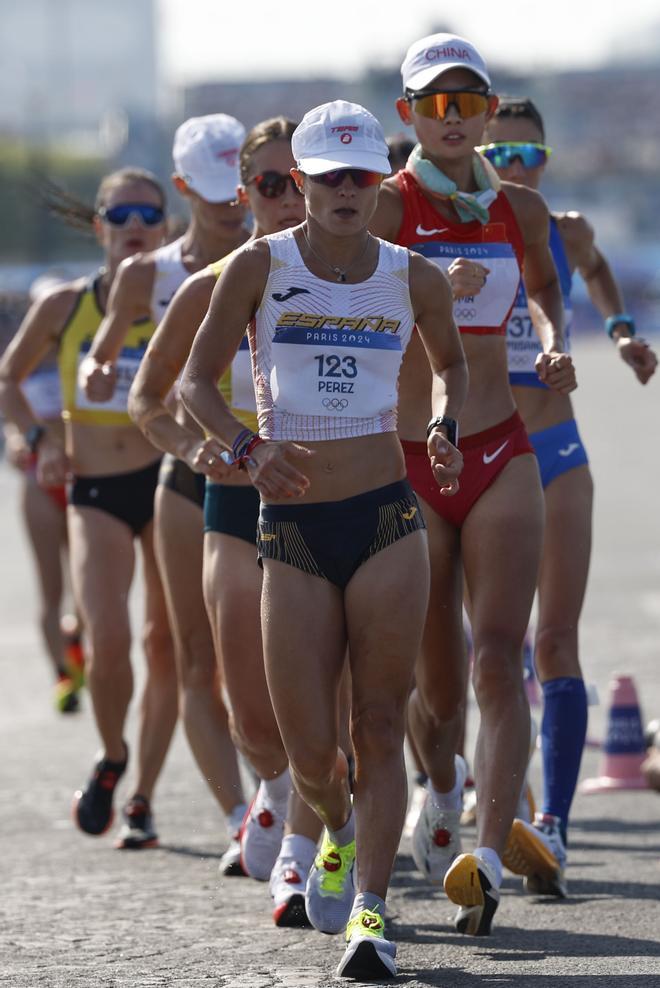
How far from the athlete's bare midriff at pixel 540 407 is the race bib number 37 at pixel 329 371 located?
1.87m

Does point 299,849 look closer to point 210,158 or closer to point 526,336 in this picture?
point 526,336

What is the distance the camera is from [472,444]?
6395mm

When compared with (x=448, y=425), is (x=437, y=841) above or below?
below

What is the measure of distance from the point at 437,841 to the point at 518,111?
2735 millimetres

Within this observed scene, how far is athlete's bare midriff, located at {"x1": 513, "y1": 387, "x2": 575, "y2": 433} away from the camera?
24.3ft

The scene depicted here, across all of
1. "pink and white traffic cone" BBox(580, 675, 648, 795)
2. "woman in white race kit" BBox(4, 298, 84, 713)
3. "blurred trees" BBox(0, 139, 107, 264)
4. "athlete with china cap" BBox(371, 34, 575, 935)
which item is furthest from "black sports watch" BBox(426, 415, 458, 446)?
"blurred trees" BBox(0, 139, 107, 264)

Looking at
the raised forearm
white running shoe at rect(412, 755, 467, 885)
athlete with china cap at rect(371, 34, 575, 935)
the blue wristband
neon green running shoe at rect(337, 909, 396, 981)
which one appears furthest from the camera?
the blue wristband

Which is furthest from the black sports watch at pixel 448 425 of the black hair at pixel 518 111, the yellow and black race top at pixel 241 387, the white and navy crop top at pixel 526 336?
the black hair at pixel 518 111

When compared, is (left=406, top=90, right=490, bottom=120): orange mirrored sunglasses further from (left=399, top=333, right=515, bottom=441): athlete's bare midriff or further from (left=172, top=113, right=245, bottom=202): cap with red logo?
(left=172, top=113, right=245, bottom=202): cap with red logo

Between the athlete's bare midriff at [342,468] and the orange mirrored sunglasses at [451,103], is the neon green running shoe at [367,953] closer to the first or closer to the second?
the athlete's bare midriff at [342,468]

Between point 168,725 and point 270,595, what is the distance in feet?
8.84

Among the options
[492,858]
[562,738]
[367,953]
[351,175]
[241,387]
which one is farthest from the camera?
[562,738]

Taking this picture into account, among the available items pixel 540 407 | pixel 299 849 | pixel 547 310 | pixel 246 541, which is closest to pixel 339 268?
pixel 246 541

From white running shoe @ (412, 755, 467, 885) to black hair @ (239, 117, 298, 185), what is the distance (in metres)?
2.07
